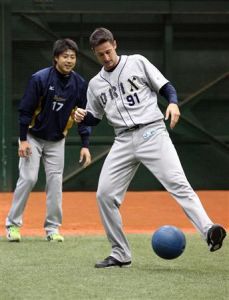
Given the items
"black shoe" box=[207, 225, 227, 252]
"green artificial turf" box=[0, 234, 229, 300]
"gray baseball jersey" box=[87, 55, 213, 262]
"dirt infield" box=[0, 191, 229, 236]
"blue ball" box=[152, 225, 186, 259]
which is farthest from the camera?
"dirt infield" box=[0, 191, 229, 236]

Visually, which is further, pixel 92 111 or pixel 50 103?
pixel 50 103

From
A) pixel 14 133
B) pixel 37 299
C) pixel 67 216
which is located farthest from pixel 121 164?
pixel 14 133

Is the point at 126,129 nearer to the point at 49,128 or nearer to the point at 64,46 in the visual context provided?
the point at 64,46

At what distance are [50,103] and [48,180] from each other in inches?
32.6

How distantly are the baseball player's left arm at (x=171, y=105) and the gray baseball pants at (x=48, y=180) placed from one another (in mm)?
2268

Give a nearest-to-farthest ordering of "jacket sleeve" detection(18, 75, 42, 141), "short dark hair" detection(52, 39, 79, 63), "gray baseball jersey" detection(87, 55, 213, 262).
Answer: "gray baseball jersey" detection(87, 55, 213, 262) < "short dark hair" detection(52, 39, 79, 63) < "jacket sleeve" detection(18, 75, 42, 141)

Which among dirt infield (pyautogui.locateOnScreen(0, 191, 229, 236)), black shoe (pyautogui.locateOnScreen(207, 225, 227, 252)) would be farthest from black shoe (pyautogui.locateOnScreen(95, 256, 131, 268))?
dirt infield (pyautogui.locateOnScreen(0, 191, 229, 236))

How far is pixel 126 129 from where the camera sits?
672 cm

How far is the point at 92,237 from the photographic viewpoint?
9.02m

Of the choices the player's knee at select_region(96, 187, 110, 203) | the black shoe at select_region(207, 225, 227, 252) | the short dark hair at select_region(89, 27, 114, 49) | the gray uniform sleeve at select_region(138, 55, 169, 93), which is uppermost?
the short dark hair at select_region(89, 27, 114, 49)

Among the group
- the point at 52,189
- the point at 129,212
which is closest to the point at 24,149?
the point at 52,189

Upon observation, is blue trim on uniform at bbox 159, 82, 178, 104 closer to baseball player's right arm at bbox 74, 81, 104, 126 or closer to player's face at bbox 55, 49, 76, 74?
baseball player's right arm at bbox 74, 81, 104, 126

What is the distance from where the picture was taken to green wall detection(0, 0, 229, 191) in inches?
599

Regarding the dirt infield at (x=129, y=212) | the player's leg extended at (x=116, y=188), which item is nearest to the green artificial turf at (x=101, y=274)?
the player's leg extended at (x=116, y=188)
